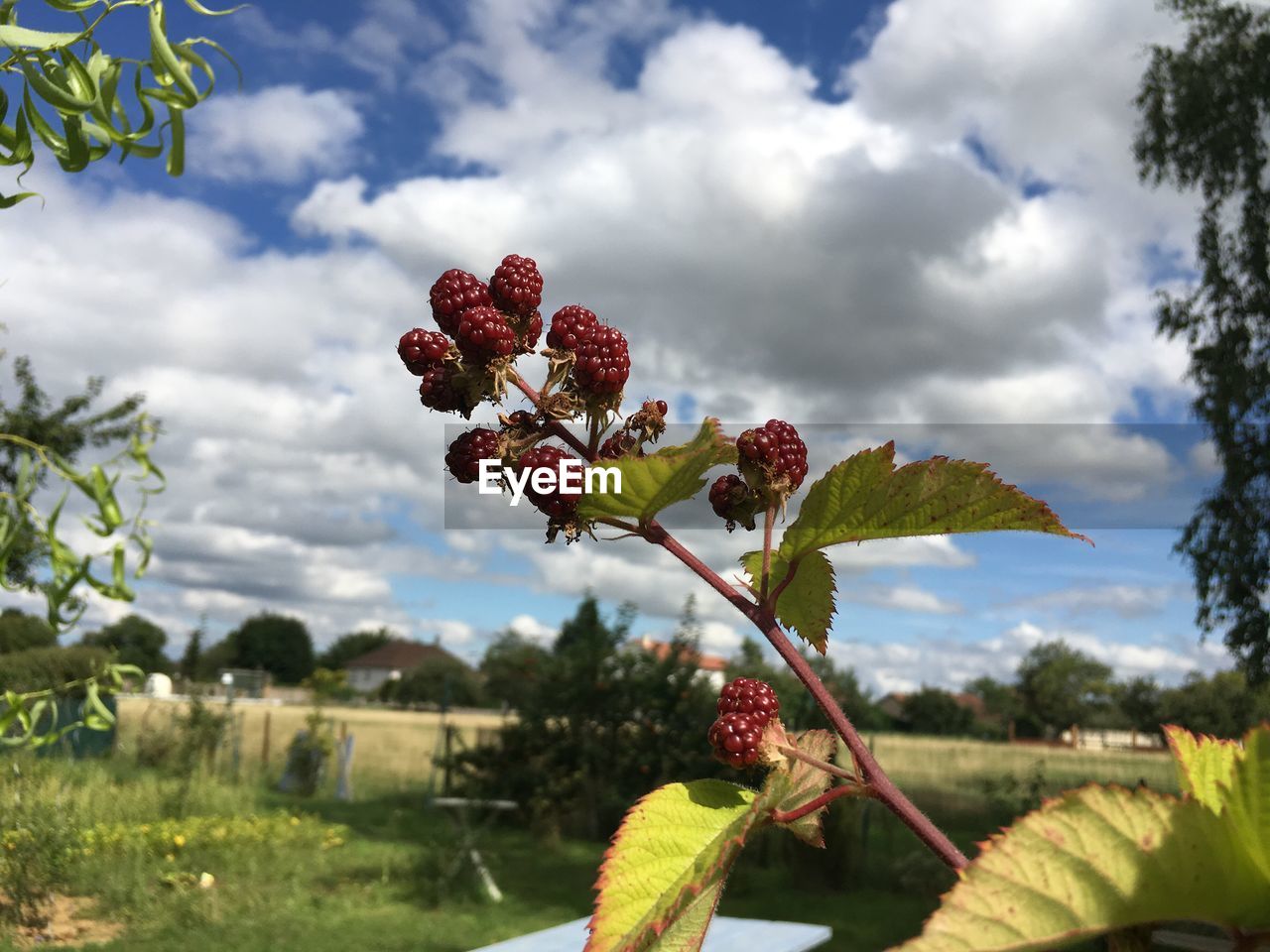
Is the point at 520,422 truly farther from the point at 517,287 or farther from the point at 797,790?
the point at 797,790

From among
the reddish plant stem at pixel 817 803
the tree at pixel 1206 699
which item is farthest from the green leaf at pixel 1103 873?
the tree at pixel 1206 699

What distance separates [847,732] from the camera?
0.41 meters

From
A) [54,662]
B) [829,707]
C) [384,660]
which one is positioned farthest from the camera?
[384,660]

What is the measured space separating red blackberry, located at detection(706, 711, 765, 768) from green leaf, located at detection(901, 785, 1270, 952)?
18 cm

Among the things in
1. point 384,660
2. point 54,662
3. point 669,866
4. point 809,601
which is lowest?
point 384,660

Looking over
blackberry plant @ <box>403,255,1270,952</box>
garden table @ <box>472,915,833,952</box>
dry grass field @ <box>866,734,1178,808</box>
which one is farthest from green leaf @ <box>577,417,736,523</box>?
dry grass field @ <box>866,734,1178,808</box>

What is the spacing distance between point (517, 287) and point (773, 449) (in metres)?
0.16

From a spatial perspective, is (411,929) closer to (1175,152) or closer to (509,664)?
(509,664)

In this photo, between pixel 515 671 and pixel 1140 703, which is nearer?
pixel 515 671

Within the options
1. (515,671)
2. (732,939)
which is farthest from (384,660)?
(732,939)

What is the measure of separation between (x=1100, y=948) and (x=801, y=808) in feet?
24.7

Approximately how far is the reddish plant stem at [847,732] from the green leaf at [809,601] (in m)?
0.14

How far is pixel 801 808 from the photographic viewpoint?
0.46 meters

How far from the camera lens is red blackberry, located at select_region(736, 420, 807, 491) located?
51 centimetres
